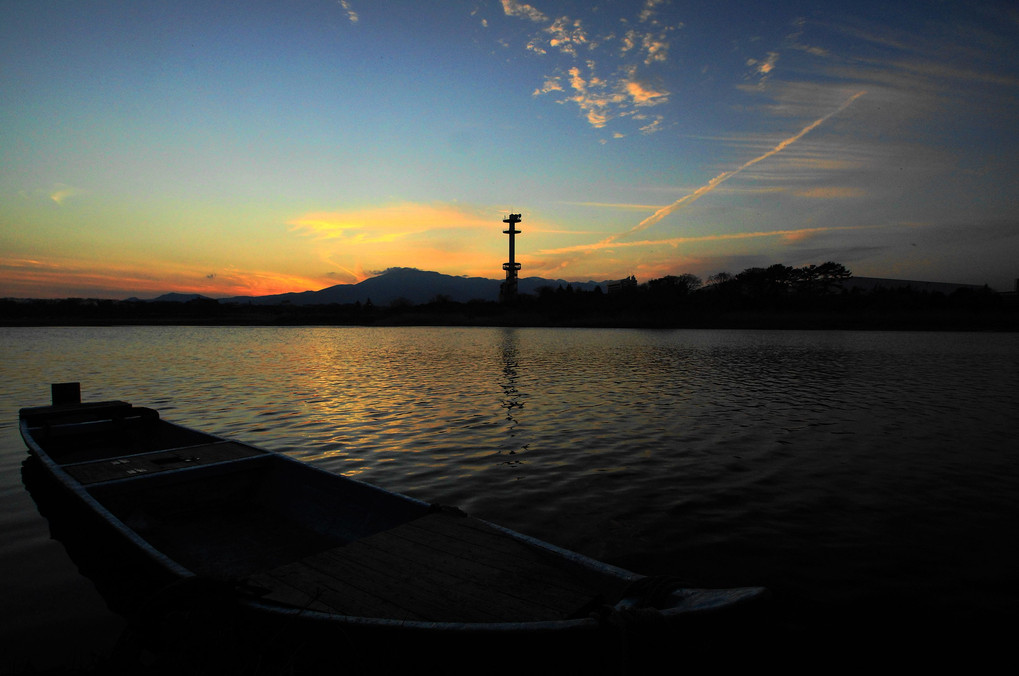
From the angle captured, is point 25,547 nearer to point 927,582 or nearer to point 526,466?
point 526,466

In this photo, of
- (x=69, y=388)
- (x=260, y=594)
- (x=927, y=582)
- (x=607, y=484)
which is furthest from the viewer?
(x=69, y=388)

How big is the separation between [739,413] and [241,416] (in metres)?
16.4

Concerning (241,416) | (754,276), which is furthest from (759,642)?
(754,276)

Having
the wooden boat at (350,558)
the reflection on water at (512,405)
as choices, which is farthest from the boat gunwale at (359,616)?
the reflection on water at (512,405)

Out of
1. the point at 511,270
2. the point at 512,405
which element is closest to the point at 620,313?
the point at 511,270

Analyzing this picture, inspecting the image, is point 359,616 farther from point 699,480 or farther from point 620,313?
point 620,313

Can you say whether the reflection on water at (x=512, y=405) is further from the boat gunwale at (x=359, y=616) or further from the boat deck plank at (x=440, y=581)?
the boat deck plank at (x=440, y=581)

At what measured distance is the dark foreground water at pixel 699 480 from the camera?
210 inches

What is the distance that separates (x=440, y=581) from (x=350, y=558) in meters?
1.13

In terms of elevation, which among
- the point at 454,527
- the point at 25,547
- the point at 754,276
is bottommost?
the point at 25,547

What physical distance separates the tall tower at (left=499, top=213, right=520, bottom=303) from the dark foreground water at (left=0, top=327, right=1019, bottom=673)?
109 metres

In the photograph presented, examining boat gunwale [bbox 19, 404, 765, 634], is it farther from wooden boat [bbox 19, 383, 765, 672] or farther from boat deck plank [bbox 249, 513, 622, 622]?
boat deck plank [bbox 249, 513, 622, 622]

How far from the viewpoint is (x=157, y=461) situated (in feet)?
27.2

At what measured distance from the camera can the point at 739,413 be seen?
1669 cm
